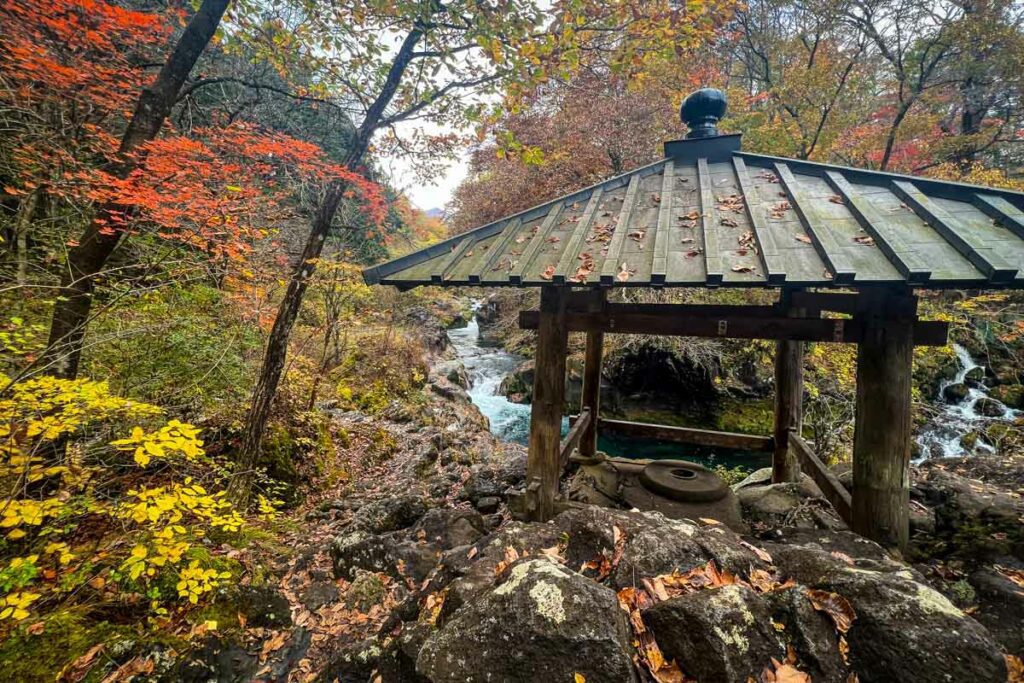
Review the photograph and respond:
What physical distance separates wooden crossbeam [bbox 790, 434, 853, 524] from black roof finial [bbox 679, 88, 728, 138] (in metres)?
3.70

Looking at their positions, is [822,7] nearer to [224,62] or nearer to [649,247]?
[649,247]

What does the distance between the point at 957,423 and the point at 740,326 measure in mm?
11719

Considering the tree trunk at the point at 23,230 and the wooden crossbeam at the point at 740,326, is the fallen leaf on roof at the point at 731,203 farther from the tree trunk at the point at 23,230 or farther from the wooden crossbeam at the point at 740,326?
the tree trunk at the point at 23,230

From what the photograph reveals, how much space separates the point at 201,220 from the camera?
18.8 feet

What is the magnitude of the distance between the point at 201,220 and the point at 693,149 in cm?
650

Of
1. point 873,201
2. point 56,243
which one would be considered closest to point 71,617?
point 56,243

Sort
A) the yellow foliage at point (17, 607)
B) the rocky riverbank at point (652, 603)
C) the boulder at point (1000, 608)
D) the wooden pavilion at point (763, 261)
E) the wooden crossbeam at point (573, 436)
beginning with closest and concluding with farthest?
1. the rocky riverbank at point (652, 603)
2. the boulder at point (1000, 608)
3. the yellow foliage at point (17, 607)
4. the wooden pavilion at point (763, 261)
5. the wooden crossbeam at point (573, 436)

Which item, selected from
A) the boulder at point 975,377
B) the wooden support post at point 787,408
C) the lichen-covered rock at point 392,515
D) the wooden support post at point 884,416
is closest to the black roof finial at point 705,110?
the wooden support post at point 884,416

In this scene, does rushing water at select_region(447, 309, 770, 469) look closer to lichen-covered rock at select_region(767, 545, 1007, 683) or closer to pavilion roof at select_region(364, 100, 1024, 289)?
pavilion roof at select_region(364, 100, 1024, 289)

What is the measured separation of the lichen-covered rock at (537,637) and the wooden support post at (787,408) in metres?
4.83

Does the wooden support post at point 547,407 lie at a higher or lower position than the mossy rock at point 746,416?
higher

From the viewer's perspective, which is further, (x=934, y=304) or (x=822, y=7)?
(x=822, y=7)

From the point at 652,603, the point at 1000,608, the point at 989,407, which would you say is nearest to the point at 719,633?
the point at 652,603

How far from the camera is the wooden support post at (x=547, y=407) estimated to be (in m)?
3.78
